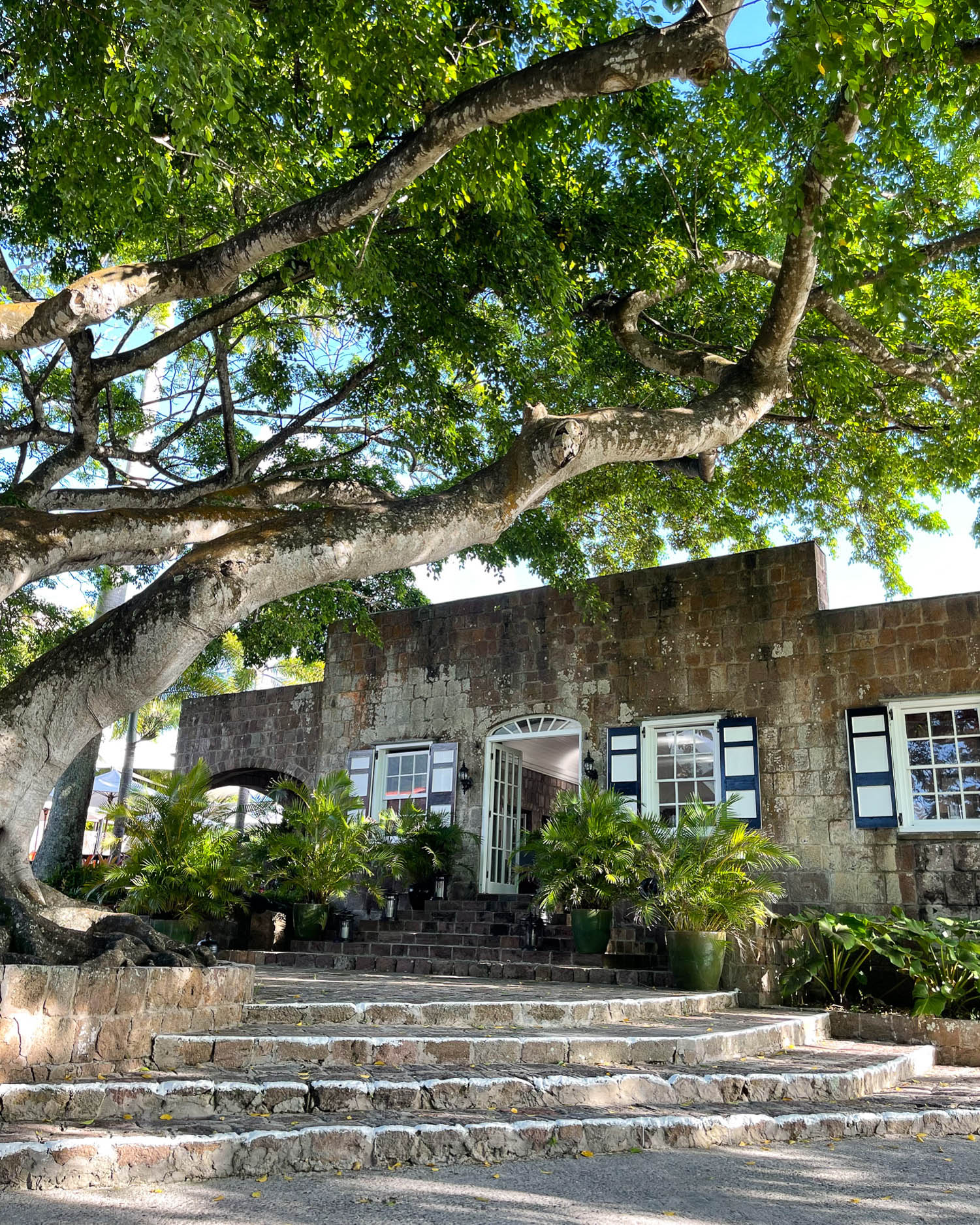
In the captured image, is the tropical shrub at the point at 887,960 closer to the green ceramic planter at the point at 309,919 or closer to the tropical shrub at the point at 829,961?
the tropical shrub at the point at 829,961

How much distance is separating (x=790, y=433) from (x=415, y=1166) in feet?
32.9

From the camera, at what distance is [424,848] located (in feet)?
40.2

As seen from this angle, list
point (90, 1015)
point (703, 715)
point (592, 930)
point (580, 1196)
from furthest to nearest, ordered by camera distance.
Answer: point (703, 715), point (592, 930), point (90, 1015), point (580, 1196)

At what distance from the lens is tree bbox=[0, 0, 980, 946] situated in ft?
16.9

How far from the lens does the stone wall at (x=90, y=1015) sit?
13.7 feet

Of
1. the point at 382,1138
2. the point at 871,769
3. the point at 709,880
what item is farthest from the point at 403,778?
the point at 382,1138

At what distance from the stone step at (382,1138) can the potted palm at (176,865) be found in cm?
599

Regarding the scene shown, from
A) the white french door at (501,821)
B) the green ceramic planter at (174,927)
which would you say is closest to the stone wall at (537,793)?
the white french door at (501,821)

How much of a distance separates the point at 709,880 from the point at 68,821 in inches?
332

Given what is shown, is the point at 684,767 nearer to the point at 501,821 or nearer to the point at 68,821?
the point at 501,821

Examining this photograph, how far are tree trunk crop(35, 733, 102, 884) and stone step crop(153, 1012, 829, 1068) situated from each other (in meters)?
7.90

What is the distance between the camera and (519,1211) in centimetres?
332

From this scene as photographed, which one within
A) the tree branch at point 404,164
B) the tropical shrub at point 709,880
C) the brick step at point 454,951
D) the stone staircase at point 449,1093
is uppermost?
the tree branch at point 404,164

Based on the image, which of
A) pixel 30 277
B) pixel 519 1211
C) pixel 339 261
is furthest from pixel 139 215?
pixel 519 1211
